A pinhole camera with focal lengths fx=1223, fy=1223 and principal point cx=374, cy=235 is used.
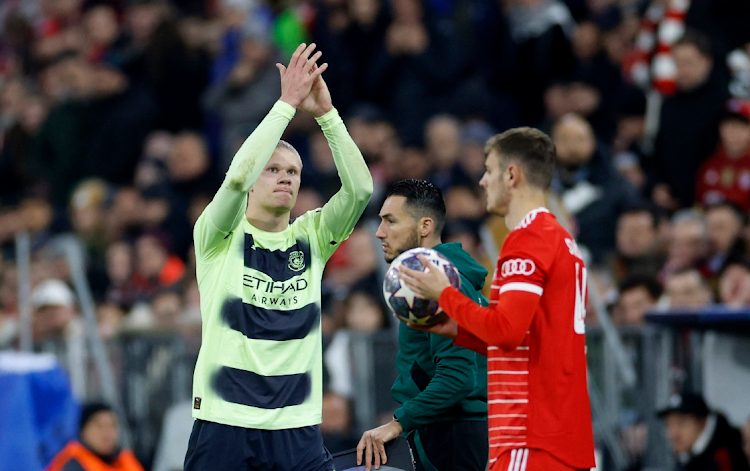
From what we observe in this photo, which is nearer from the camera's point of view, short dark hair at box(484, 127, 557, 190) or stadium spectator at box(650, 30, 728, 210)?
short dark hair at box(484, 127, 557, 190)

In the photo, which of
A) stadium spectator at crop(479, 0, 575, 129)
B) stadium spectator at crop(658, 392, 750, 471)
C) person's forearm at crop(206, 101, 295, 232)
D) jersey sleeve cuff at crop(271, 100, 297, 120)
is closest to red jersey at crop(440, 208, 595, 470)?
person's forearm at crop(206, 101, 295, 232)

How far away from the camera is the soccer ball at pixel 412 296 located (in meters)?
Answer: 5.11

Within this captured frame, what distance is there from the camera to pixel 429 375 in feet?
19.3

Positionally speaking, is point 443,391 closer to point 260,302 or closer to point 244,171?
point 260,302

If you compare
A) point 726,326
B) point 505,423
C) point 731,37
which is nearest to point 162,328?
point 726,326

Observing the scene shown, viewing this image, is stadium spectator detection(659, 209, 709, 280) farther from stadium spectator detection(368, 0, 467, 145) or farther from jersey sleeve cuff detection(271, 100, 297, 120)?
jersey sleeve cuff detection(271, 100, 297, 120)

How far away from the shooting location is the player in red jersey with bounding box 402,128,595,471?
4.89 m

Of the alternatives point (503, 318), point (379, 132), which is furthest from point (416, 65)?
point (503, 318)

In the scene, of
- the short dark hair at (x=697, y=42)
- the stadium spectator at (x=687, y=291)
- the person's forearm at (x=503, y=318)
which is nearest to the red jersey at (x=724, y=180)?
the short dark hair at (x=697, y=42)

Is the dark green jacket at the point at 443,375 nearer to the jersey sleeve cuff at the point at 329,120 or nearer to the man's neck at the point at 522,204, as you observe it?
the man's neck at the point at 522,204

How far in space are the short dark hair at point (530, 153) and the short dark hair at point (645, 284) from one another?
4.55m

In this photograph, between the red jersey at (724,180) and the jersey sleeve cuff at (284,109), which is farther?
the red jersey at (724,180)

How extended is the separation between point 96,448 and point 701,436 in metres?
4.57

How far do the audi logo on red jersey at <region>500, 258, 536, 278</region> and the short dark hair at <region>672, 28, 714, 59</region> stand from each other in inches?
255
